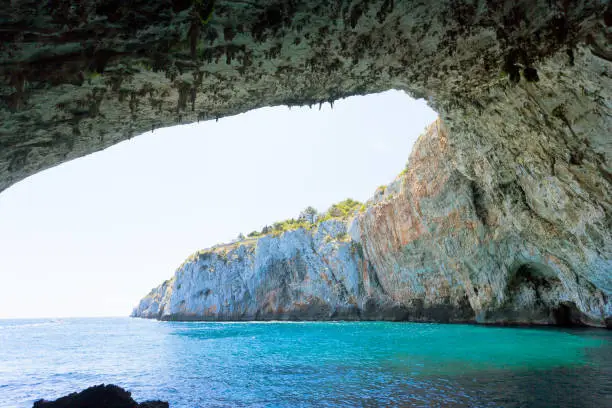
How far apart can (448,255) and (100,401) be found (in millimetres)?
29734

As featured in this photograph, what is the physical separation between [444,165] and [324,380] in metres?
21.6

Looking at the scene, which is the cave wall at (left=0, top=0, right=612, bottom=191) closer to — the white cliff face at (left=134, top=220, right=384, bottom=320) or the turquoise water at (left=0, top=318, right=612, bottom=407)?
the turquoise water at (left=0, top=318, right=612, bottom=407)

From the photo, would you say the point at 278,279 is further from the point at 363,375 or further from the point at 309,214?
the point at 363,375

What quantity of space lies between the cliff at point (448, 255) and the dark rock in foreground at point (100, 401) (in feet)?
57.0

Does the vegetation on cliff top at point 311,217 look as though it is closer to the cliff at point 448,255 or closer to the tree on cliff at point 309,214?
the tree on cliff at point 309,214

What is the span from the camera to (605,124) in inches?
415

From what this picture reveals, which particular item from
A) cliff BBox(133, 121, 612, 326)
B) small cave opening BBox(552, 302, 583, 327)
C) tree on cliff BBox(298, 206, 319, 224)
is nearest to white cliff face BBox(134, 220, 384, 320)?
cliff BBox(133, 121, 612, 326)

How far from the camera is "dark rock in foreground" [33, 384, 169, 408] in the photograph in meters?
9.70

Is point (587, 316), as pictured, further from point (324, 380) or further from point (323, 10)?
point (323, 10)

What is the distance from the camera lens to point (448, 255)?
105 feet

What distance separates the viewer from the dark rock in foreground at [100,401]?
9703 millimetres

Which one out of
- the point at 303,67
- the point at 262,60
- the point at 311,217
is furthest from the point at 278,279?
the point at 262,60

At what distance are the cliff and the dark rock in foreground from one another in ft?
57.0

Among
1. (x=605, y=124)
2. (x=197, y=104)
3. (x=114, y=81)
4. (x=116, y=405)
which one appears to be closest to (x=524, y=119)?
(x=605, y=124)
